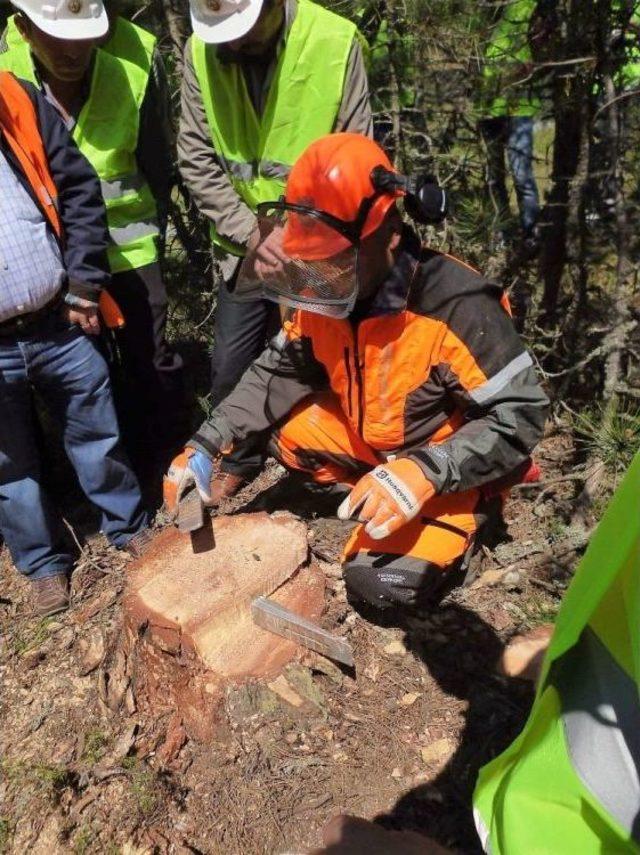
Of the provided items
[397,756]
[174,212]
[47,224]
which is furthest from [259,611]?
[174,212]

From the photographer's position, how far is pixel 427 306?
2.24 m

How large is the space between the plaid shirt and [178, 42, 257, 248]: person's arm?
0.68m

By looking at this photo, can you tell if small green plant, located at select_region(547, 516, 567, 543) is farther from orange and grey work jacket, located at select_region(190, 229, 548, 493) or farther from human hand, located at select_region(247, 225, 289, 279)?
human hand, located at select_region(247, 225, 289, 279)

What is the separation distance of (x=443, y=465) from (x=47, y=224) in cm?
160

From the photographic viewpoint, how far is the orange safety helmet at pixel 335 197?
2.00 metres

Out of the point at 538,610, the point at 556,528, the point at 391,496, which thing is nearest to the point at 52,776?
the point at 391,496

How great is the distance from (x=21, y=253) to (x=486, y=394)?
1.59 meters

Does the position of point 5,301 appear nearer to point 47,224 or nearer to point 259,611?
point 47,224

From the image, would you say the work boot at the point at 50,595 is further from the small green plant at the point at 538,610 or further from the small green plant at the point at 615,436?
the small green plant at the point at 615,436

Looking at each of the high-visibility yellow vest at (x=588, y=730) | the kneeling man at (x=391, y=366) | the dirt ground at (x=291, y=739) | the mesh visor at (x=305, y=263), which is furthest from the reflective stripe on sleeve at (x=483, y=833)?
the mesh visor at (x=305, y=263)

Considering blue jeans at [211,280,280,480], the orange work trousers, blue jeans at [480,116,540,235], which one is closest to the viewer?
the orange work trousers

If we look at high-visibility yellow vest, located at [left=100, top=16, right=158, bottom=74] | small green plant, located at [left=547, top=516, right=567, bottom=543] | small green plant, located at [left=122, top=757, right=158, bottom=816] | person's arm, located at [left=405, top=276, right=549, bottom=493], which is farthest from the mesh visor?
small green plant, located at [left=122, top=757, right=158, bottom=816]

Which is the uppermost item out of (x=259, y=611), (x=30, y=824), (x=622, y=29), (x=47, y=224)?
(x=622, y=29)

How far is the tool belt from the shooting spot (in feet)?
8.18
